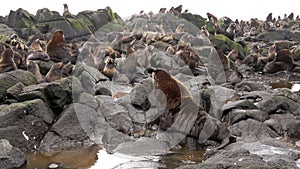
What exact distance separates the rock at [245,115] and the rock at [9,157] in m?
5.61

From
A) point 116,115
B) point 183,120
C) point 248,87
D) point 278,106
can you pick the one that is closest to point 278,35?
point 248,87

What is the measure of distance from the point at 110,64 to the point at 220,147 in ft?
33.8

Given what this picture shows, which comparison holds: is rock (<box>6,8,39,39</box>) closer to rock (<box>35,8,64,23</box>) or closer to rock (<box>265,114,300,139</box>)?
rock (<box>35,8,64,23</box>)

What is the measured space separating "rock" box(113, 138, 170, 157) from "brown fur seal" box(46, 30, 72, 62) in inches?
394

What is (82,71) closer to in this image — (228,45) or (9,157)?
(9,157)

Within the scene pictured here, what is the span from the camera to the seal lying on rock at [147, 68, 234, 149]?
31.7 ft

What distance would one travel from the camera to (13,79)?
39.1 ft

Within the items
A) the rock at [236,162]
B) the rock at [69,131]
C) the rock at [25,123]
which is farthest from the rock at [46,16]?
the rock at [236,162]

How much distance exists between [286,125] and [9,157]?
679 centimetres

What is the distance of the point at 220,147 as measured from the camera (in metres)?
8.88

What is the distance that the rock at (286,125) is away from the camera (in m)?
10.7

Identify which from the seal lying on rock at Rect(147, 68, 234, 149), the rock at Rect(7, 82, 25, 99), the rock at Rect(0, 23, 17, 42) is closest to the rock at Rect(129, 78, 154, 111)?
the seal lying on rock at Rect(147, 68, 234, 149)

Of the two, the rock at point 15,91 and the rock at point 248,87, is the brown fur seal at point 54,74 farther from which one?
the rock at point 248,87

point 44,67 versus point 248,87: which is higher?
point 44,67
